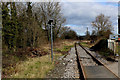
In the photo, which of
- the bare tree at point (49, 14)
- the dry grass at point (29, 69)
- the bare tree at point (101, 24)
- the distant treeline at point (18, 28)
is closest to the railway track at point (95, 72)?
the dry grass at point (29, 69)

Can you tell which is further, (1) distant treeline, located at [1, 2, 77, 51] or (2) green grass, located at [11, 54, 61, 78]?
(1) distant treeline, located at [1, 2, 77, 51]

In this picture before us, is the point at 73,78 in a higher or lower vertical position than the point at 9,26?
lower

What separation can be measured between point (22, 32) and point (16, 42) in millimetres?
1396

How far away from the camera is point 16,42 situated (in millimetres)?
12750

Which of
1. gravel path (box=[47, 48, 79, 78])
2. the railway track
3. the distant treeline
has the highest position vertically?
the distant treeline

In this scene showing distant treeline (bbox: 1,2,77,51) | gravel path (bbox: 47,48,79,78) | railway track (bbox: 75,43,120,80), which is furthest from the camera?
distant treeline (bbox: 1,2,77,51)

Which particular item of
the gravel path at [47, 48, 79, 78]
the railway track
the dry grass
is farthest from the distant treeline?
the railway track

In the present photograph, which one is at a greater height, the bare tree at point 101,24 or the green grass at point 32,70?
the bare tree at point 101,24

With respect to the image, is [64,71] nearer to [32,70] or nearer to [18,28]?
[32,70]

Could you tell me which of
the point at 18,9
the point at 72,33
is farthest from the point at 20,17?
the point at 72,33

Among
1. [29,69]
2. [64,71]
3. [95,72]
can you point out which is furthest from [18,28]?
[95,72]

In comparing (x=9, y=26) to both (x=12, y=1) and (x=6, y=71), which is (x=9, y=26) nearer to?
(x=12, y=1)

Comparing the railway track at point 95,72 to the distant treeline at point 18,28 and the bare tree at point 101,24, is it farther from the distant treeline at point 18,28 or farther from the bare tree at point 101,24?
the bare tree at point 101,24

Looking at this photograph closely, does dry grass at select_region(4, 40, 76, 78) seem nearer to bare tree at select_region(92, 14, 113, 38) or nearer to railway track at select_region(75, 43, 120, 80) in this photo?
railway track at select_region(75, 43, 120, 80)
